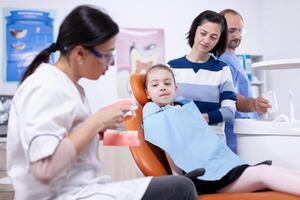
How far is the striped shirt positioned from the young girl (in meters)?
0.06

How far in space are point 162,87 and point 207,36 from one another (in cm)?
30

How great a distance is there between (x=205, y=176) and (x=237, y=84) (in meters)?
0.77

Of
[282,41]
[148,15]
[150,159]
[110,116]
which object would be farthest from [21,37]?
[110,116]

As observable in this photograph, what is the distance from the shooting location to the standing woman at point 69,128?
921mm

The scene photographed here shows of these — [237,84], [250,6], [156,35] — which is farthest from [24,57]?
[250,6]

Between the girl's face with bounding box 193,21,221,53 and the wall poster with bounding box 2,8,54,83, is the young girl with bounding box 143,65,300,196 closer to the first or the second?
the girl's face with bounding box 193,21,221,53

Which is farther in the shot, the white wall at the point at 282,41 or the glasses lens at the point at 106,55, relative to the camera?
the white wall at the point at 282,41

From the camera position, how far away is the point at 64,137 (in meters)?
0.95

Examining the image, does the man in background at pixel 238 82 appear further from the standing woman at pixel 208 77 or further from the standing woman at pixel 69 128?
the standing woman at pixel 69 128

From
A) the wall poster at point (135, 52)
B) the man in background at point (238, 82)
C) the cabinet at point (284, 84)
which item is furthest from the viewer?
the cabinet at point (284, 84)

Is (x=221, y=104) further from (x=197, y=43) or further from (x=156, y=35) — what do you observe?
(x=156, y=35)

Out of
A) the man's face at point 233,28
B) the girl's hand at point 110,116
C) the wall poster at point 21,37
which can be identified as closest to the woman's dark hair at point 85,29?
the girl's hand at point 110,116

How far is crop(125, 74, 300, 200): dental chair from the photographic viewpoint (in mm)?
1328

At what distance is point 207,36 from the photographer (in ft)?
5.47
